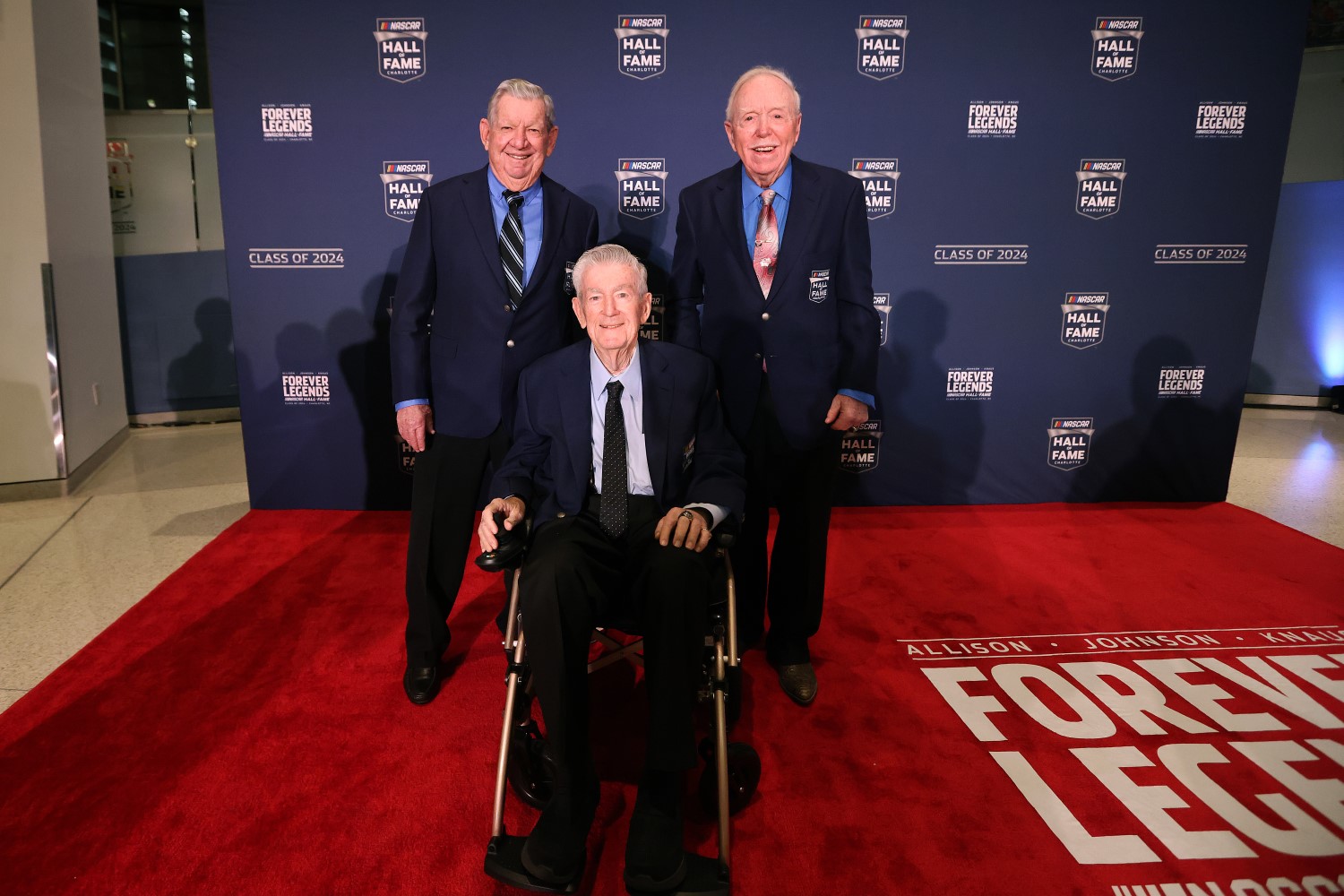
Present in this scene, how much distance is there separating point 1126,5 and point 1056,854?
4015 millimetres

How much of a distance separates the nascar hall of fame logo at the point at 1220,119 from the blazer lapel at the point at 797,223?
9.74 feet

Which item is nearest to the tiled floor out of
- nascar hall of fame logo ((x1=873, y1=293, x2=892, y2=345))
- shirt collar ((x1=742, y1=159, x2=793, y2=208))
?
nascar hall of fame logo ((x1=873, y1=293, x2=892, y2=345))

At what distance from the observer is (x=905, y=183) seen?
A: 418cm

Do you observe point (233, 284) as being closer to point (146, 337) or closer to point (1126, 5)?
point (146, 337)

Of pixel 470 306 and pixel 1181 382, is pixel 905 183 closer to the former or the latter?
pixel 1181 382

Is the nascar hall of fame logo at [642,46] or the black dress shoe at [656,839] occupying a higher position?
the nascar hall of fame logo at [642,46]

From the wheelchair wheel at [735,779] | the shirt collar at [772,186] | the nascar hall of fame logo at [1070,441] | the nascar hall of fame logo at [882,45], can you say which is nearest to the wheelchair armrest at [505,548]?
the wheelchair wheel at [735,779]

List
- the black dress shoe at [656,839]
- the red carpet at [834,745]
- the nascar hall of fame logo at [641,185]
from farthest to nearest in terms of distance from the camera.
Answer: the nascar hall of fame logo at [641,185]
the red carpet at [834,745]
the black dress shoe at [656,839]

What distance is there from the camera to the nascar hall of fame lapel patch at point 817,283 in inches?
98.5

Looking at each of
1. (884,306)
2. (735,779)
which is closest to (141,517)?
(735,779)

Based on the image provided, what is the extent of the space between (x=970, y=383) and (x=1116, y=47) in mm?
1783

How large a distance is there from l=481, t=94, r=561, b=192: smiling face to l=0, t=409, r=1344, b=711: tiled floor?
2255mm

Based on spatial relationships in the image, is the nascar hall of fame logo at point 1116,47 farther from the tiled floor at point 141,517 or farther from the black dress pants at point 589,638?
the black dress pants at point 589,638

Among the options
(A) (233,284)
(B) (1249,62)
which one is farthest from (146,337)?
(B) (1249,62)
